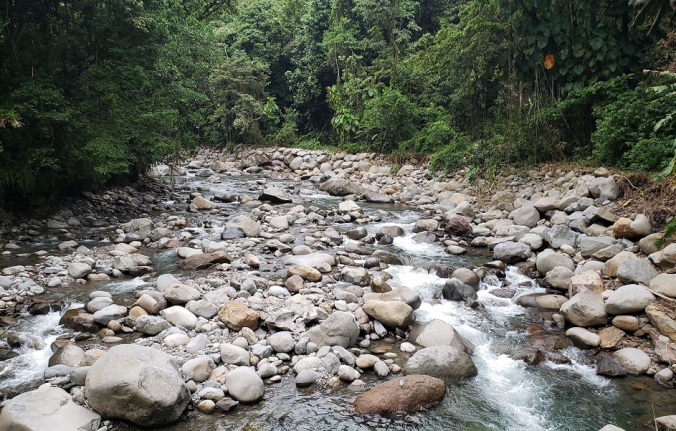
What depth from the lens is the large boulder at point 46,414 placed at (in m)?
3.08

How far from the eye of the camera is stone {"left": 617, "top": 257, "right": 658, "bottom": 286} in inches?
210

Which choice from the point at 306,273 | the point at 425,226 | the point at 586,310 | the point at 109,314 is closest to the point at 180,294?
the point at 109,314

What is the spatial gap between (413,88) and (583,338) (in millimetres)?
14918

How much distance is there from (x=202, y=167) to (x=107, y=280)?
15570mm

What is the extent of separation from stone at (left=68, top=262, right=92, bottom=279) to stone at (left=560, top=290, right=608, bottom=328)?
20.5 ft

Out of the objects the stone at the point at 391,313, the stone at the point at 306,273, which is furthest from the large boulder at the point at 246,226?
the stone at the point at 391,313

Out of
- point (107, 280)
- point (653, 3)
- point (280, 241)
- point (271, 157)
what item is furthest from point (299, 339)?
point (271, 157)

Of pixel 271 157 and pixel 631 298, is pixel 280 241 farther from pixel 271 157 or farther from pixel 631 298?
pixel 271 157

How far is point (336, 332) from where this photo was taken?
457 centimetres

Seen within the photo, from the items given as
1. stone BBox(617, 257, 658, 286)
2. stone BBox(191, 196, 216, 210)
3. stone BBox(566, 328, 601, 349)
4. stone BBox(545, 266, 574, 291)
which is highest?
stone BBox(617, 257, 658, 286)

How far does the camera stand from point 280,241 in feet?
27.5

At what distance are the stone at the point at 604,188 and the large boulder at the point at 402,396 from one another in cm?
576

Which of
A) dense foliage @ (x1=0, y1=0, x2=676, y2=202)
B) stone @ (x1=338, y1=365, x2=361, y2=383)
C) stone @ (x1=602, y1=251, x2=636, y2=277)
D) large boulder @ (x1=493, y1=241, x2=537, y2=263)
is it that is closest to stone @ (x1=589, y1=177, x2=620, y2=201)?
dense foliage @ (x1=0, y1=0, x2=676, y2=202)

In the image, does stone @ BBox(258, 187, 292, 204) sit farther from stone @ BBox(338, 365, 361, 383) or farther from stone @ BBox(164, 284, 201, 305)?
stone @ BBox(338, 365, 361, 383)
